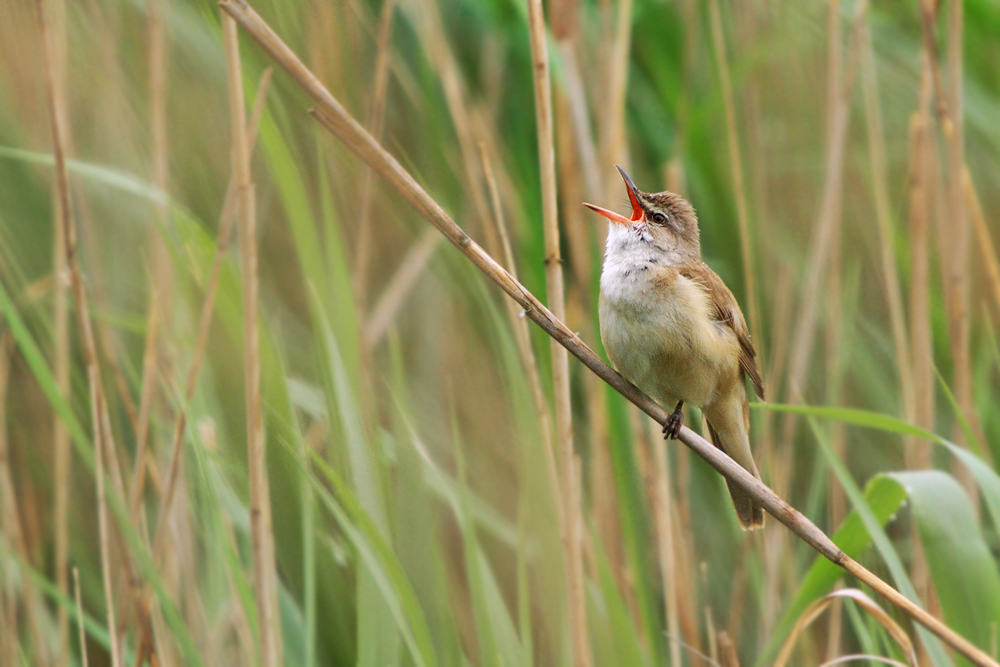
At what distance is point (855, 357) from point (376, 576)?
1.91 m

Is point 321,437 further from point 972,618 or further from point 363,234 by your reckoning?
point 972,618

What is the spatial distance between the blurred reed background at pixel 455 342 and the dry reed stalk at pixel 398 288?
0.04 ft

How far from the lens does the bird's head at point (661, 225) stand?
247cm

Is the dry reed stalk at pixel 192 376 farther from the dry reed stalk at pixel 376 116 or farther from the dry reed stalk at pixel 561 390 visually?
the dry reed stalk at pixel 561 390

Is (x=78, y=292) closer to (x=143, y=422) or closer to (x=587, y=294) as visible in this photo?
(x=143, y=422)

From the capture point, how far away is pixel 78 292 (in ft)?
6.97

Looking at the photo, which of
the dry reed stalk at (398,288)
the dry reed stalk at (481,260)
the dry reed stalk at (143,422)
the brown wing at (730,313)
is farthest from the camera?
the dry reed stalk at (398,288)

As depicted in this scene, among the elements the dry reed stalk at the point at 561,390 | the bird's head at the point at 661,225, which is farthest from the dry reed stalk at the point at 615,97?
the dry reed stalk at the point at 561,390

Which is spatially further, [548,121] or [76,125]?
[76,125]

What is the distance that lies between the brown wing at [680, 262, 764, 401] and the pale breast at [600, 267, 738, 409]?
0.06 meters

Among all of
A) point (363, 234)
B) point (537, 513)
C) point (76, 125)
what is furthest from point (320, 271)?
point (76, 125)

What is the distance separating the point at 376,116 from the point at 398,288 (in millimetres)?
862

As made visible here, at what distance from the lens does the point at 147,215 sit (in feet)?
8.52

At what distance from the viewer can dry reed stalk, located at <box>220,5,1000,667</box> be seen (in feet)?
4.38
